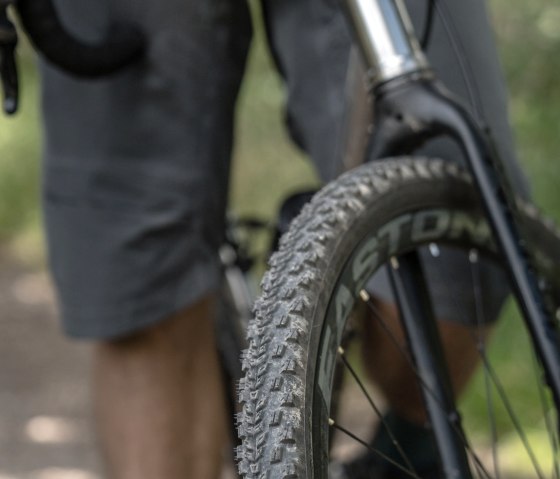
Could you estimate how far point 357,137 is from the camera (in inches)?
51.2

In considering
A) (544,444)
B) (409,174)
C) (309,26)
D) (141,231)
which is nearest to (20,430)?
(544,444)

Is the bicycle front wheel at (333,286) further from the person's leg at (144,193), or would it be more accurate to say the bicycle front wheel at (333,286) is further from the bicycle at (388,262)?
the person's leg at (144,193)

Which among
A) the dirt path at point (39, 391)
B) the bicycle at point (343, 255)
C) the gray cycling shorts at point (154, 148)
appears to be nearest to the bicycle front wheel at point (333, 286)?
the bicycle at point (343, 255)

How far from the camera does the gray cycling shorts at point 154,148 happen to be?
1.47m

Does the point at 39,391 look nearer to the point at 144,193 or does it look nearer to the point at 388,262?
the point at 144,193

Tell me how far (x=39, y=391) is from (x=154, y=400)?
163 centimetres

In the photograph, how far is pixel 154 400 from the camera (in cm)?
156

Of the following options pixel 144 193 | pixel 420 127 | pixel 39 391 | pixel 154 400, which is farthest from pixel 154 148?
pixel 39 391

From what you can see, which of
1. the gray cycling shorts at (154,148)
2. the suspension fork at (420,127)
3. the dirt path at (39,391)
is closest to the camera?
the suspension fork at (420,127)

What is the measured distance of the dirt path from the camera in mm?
2730

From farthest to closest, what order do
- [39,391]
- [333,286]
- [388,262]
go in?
[39,391]
[388,262]
[333,286]

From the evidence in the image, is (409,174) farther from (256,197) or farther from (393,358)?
(256,197)

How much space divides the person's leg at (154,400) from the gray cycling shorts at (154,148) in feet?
0.18

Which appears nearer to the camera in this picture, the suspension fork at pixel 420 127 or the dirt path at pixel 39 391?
the suspension fork at pixel 420 127
